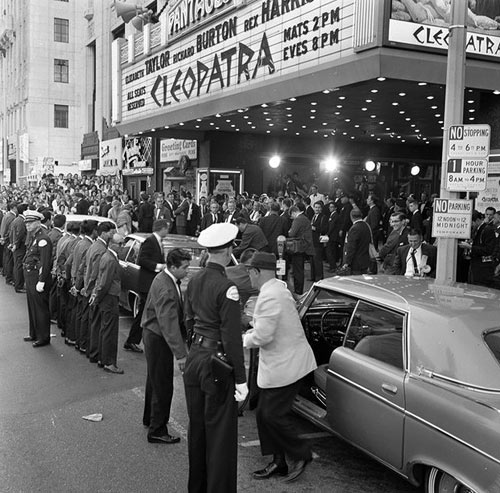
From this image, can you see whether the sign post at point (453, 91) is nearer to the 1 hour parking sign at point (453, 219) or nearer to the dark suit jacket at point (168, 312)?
the 1 hour parking sign at point (453, 219)

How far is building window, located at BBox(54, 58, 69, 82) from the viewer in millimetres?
52281

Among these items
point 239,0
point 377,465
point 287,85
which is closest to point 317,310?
point 377,465

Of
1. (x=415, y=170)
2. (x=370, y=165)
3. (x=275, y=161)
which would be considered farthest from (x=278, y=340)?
(x=415, y=170)

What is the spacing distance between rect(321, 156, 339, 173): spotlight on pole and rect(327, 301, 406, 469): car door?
74.3ft

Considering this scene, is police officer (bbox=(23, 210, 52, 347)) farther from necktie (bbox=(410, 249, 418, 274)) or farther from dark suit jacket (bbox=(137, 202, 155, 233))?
dark suit jacket (bbox=(137, 202, 155, 233))

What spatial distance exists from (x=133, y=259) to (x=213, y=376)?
7.07 meters

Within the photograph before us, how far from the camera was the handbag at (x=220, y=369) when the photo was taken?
394 centimetres

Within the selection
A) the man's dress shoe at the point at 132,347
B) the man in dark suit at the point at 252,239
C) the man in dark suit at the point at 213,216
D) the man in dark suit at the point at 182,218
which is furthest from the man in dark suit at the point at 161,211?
the man's dress shoe at the point at 132,347

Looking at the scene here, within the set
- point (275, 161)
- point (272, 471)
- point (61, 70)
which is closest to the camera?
point (272, 471)

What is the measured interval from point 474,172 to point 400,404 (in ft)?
12.5

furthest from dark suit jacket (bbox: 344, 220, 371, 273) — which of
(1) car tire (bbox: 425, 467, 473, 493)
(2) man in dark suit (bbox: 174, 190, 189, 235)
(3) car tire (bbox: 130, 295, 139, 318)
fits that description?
(2) man in dark suit (bbox: 174, 190, 189, 235)

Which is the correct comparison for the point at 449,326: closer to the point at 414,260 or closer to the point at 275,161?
the point at 414,260

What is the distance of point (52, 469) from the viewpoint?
15.5 feet

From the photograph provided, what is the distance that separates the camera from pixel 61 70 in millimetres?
52438
